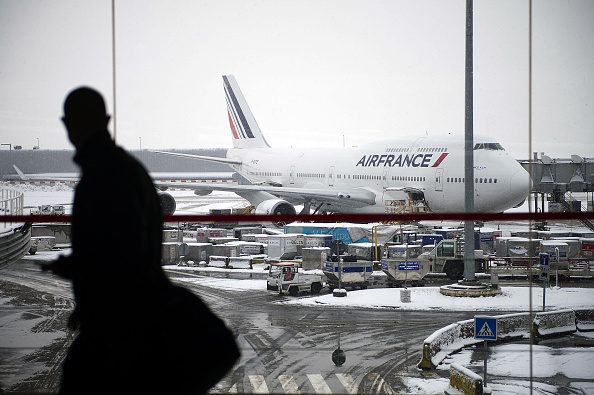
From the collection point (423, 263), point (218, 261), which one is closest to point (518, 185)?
point (423, 263)

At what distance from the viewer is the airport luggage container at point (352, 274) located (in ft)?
48.3

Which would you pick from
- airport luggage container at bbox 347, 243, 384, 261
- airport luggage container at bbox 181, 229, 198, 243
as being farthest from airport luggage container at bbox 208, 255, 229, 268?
airport luggage container at bbox 181, 229, 198, 243

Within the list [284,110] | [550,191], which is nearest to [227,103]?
[550,191]

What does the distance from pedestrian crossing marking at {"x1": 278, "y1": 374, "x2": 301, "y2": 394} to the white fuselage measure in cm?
1212

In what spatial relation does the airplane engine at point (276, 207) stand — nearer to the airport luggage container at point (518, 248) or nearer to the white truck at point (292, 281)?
the airport luggage container at point (518, 248)

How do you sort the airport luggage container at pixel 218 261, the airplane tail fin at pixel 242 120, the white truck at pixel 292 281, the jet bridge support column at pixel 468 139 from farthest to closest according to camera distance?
the airplane tail fin at pixel 242 120
the airport luggage container at pixel 218 261
the jet bridge support column at pixel 468 139
the white truck at pixel 292 281

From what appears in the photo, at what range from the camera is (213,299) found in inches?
461

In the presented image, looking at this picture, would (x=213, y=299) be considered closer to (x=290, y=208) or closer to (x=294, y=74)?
(x=294, y=74)

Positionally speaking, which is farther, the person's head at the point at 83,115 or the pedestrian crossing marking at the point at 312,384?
the pedestrian crossing marking at the point at 312,384

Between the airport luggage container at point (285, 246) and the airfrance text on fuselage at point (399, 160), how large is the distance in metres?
5.49

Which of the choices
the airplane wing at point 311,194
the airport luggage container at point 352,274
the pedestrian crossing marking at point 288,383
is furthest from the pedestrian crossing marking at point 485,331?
the airplane wing at point 311,194

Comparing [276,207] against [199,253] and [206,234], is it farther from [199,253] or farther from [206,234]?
[199,253]

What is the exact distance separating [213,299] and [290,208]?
10152 mm

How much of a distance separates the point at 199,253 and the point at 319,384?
11.0 meters
